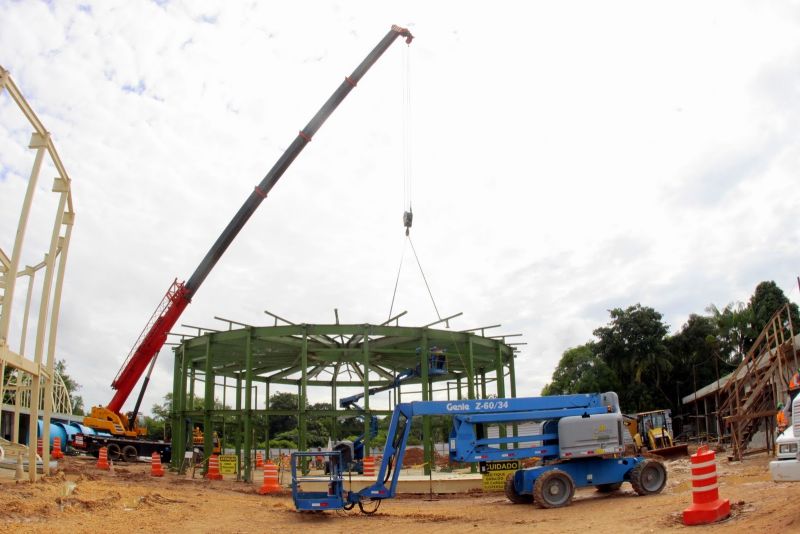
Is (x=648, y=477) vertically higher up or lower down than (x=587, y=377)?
lower down

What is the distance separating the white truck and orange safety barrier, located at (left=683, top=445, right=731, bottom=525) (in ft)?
5.68

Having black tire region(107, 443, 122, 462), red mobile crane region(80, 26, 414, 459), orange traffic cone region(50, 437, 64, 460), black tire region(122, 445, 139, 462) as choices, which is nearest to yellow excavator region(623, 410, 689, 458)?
red mobile crane region(80, 26, 414, 459)

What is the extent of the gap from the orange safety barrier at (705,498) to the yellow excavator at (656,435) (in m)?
16.7

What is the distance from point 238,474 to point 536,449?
44.8 feet

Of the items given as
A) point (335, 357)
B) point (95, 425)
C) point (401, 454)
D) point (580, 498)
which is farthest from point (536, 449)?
point (95, 425)

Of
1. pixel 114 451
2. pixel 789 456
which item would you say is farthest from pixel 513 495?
pixel 114 451

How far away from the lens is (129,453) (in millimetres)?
34469

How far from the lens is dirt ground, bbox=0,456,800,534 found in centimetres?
1098

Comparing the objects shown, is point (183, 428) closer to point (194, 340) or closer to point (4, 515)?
point (194, 340)

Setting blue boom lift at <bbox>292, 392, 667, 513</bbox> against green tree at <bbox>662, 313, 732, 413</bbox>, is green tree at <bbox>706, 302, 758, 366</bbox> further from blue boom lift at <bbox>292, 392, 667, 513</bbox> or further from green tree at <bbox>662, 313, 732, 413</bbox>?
blue boom lift at <bbox>292, 392, 667, 513</bbox>

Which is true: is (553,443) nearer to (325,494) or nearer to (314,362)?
(325,494)

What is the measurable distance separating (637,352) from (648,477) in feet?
123

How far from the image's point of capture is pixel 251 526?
44.3 ft

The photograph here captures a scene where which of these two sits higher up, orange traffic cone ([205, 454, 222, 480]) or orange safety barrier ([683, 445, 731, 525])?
orange safety barrier ([683, 445, 731, 525])
